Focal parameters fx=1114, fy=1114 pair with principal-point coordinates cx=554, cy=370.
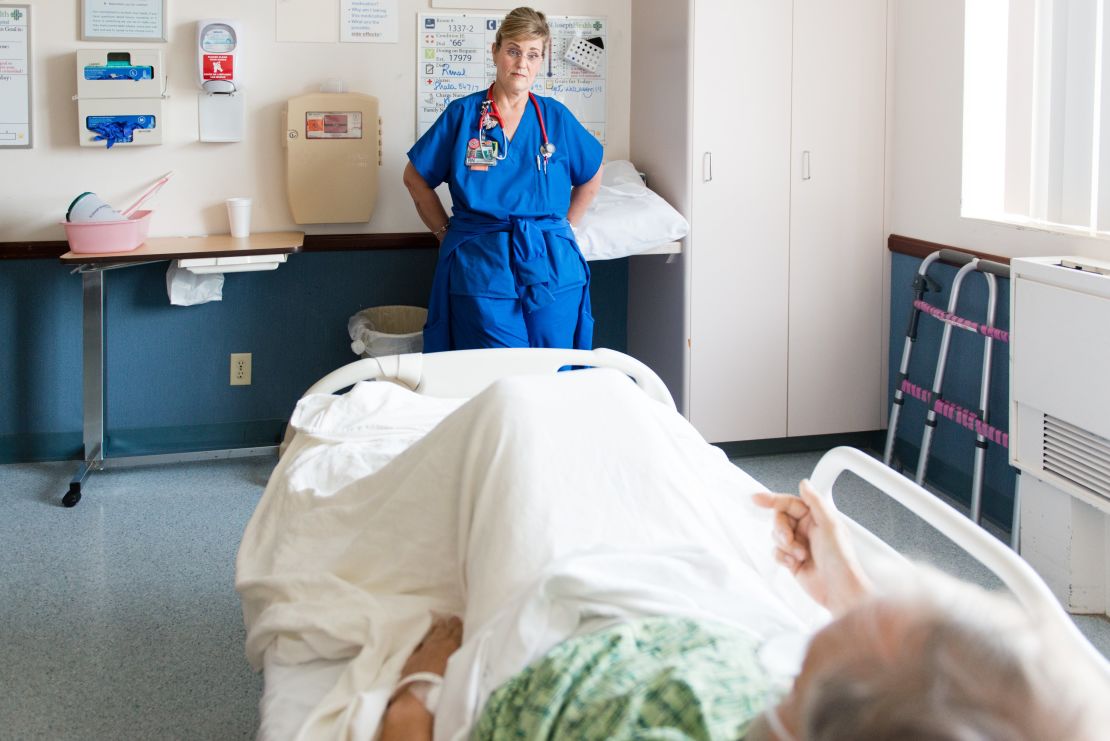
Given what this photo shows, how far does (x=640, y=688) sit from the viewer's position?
1089 millimetres

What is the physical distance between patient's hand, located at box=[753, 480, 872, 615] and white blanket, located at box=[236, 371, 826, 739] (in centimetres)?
6

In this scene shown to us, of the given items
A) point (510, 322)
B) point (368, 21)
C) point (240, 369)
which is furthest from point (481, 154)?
point (240, 369)

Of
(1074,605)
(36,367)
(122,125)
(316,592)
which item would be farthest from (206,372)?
(1074,605)

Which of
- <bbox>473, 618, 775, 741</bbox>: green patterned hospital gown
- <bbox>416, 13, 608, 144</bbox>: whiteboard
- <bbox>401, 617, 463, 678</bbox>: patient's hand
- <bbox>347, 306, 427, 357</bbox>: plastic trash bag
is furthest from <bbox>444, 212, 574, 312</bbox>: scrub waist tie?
<bbox>473, 618, 775, 741</bbox>: green patterned hospital gown

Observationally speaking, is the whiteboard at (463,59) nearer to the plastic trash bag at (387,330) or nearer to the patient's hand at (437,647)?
the plastic trash bag at (387,330)

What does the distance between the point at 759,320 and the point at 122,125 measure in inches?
88.6

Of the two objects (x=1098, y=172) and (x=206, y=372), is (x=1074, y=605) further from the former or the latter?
(x=206, y=372)

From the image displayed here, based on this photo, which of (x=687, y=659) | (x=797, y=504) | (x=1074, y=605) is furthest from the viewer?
(x=1074, y=605)

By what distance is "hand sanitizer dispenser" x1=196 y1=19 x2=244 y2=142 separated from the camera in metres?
Result: 3.72

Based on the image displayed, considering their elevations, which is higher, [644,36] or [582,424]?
[644,36]

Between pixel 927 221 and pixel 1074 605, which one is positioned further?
pixel 927 221

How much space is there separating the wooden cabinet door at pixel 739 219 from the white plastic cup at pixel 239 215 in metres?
1.52

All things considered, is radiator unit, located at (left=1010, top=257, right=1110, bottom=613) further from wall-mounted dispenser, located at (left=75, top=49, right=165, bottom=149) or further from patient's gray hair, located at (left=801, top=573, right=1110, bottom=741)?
wall-mounted dispenser, located at (left=75, top=49, right=165, bottom=149)

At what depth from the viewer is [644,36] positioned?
4.02 m
